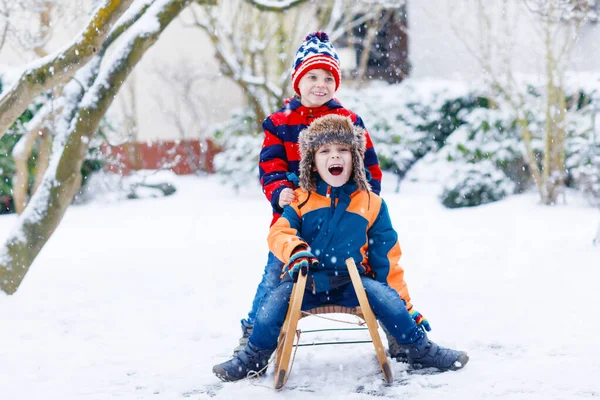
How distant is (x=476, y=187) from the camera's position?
902 centimetres

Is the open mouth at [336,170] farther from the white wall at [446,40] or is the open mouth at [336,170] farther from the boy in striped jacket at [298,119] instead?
the white wall at [446,40]

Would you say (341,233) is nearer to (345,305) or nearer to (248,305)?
(345,305)

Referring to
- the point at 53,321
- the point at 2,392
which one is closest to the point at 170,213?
the point at 53,321

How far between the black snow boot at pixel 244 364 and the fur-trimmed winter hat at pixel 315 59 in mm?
1369

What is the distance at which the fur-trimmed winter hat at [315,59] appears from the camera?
3312 mm

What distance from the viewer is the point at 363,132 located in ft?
10.6

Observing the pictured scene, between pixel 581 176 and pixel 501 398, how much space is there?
19.9ft

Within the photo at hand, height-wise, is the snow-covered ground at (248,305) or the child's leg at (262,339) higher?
the child's leg at (262,339)

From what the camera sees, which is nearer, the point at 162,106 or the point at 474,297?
the point at 474,297

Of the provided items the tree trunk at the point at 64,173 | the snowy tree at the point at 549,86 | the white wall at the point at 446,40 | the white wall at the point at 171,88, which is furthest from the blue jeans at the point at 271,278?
the white wall at the point at 171,88

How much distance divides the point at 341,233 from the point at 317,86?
2.52 feet

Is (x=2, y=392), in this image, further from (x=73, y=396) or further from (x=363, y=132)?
(x=363, y=132)

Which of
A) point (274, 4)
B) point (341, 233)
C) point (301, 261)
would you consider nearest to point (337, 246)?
point (341, 233)

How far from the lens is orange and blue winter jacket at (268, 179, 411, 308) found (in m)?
3.10
